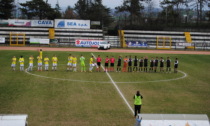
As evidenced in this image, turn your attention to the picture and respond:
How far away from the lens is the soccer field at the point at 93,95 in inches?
628

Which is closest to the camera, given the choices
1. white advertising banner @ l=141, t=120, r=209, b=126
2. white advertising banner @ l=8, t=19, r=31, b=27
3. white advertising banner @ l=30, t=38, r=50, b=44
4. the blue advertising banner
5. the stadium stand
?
white advertising banner @ l=141, t=120, r=209, b=126

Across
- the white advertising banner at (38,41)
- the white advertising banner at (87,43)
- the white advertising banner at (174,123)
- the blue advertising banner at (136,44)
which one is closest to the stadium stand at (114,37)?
the blue advertising banner at (136,44)

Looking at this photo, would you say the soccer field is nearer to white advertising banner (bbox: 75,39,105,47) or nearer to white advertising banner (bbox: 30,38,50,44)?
white advertising banner (bbox: 30,38,50,44)

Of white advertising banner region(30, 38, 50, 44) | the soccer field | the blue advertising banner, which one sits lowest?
the soccer field

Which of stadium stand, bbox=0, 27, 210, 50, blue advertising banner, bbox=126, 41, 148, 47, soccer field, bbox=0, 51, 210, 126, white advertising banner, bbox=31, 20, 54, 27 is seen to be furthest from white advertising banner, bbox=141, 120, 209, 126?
white advertising banner, bbox=31, 20, 54, 27

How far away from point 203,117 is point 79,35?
188 feet

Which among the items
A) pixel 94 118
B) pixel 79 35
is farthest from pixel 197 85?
pixel 79 35

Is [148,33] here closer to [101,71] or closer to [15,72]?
[101,71]

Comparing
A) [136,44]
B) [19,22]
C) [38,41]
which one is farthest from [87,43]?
[19,22]

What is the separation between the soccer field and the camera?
15.9 m

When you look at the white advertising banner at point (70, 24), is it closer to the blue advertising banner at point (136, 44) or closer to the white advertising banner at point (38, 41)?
the white advertising banner at point (38, 41)

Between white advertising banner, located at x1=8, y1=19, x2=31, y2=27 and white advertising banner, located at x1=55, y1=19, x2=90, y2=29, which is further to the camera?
white advertising banner, located at x1=55, y1=19, x2=90, y2=29

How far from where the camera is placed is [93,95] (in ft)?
67.1

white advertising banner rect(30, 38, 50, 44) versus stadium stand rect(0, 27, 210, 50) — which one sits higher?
stadium stand rect(0, 27, 210, 50)
